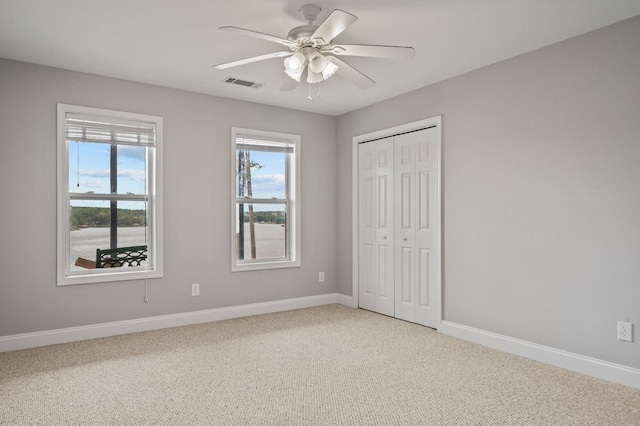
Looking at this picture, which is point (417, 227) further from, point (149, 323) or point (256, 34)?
point (149, 323)

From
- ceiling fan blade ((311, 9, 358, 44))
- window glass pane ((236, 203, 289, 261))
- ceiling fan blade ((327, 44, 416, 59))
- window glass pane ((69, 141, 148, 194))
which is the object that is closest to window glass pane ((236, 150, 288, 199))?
window glass pane ((236, 203, 289, 261))

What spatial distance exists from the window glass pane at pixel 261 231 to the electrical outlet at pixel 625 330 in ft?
11.6

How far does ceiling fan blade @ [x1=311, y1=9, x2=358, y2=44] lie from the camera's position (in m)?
2.23

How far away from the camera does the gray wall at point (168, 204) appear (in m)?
3.65

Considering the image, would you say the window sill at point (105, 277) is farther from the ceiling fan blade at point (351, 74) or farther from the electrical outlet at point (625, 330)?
the electrical outlet at point (625, 330)

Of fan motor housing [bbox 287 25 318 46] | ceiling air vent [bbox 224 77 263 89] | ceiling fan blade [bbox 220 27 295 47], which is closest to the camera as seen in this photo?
ceiling fan blade [bbox 220 27 295 47]

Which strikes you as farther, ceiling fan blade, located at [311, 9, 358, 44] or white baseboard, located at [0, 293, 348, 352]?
white baseboard, located at [0, 293, 348, 352]

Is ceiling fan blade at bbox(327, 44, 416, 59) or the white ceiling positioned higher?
the white ceiling

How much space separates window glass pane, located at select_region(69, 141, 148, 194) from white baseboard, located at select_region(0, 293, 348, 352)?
52.5 inches

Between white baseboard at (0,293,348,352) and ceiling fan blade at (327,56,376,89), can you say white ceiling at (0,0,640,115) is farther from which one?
white baseboard at (0,293,348,352)

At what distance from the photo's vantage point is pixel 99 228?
13.6ft

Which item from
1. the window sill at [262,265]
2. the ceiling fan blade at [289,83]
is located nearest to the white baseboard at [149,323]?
the window sill at [262,265]

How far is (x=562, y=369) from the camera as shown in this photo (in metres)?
3.18

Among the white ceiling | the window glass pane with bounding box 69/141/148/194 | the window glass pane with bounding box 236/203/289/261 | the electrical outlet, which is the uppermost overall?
the white ceiling
